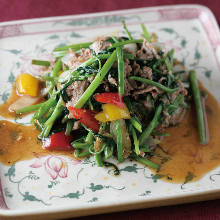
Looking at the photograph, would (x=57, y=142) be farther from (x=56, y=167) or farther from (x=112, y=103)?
(x=112, y=103)

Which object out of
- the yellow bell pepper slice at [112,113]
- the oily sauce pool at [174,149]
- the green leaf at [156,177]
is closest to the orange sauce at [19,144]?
the oily sauce pool at [174,149]

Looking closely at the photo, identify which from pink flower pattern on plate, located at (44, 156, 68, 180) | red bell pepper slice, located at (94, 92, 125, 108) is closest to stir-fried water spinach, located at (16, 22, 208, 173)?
red bell pepper slice, located at (94, 92, 125, 108)

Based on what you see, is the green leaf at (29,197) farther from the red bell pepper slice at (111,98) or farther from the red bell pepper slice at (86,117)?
the red bell pepper slice at (111,98)

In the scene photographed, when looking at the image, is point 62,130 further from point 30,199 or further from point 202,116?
point 202,116

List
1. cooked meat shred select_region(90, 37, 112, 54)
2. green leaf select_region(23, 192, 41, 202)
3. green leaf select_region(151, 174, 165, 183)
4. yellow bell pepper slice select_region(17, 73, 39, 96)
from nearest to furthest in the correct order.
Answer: green leaf select_region(23, 192, 41, 202)
green leaf select_region(151, 174, 165, 183)
cooked meat shred select_region(90, 37, 112, 54)
yellow bell pepper slice select_region(17, 73, 39, 96)

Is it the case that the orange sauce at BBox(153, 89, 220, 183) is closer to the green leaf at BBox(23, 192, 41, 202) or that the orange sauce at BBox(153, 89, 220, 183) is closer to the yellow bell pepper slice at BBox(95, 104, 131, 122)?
the yellow bell pepper slice at BBox(95, 104, 131, 122)

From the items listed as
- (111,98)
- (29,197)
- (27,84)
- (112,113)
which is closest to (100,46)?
(111,98)
